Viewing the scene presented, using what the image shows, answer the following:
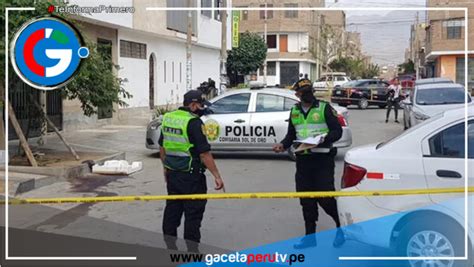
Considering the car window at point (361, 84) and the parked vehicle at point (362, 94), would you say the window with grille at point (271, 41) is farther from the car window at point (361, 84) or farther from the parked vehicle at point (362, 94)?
the car window at point (361, 84)

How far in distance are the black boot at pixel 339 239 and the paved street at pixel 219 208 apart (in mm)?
751

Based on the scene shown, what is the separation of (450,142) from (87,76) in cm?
769

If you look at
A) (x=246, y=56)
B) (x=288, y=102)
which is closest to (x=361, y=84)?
(x=246, y=56)

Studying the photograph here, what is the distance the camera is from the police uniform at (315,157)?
616 cm

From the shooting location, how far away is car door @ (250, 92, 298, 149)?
1245cm

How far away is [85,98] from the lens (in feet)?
38.3

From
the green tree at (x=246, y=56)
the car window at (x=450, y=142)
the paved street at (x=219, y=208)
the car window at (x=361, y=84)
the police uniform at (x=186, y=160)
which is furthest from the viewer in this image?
the green tree at (x=246, y=56)

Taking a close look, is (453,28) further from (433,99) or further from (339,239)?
(339,239)

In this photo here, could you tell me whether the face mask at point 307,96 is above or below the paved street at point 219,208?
above

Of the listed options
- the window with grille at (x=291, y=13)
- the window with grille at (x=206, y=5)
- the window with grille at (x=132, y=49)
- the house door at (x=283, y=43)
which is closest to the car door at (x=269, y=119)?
the window with grille at (x=132, y=49)

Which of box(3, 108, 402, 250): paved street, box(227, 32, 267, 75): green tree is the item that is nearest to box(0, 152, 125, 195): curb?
box(3, 108, 402, 250): paved street

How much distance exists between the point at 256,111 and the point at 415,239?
7.86 metres

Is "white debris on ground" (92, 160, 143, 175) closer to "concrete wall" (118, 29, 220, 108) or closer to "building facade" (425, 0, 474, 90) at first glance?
"concrete wall" (118, 29, 220, 108)

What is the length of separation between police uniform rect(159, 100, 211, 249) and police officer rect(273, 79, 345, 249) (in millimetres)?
1090
